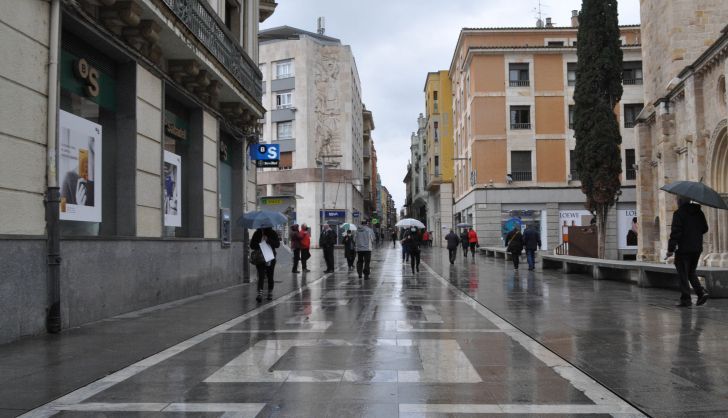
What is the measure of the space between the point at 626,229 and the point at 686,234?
32.5m

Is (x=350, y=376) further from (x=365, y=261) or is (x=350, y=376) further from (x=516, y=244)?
(x=516, y=244)

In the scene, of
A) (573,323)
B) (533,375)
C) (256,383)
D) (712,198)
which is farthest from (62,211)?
(712,198)

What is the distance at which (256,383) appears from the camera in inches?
213

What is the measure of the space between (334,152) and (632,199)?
25801mm

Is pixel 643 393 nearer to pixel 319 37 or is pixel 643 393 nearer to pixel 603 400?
pixel 603 400

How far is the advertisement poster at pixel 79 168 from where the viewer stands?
29.7ft

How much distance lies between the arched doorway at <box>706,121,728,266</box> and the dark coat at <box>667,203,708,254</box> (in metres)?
7.57

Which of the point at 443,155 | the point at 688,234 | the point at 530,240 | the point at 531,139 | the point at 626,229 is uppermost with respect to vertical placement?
the point at 443,155

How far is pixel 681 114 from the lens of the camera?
20.0 m

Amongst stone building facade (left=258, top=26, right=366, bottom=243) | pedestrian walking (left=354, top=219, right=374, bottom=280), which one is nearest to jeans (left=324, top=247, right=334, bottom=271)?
pedestrian walking (left=354, top=219, right=374, bottom=280)

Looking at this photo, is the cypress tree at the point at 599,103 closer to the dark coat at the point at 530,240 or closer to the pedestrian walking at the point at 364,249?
the dark coat at the point at 530,240

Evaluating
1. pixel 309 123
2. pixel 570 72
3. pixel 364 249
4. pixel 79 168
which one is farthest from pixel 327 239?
pixel 309 123

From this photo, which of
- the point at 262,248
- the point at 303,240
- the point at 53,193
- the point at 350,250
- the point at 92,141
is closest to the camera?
the point at 53,193

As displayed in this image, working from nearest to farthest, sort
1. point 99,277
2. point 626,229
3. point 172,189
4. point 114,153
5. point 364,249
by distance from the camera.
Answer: point 99,277 → point 114,153 → point 172,189 → point 364,249 → point 626,229
